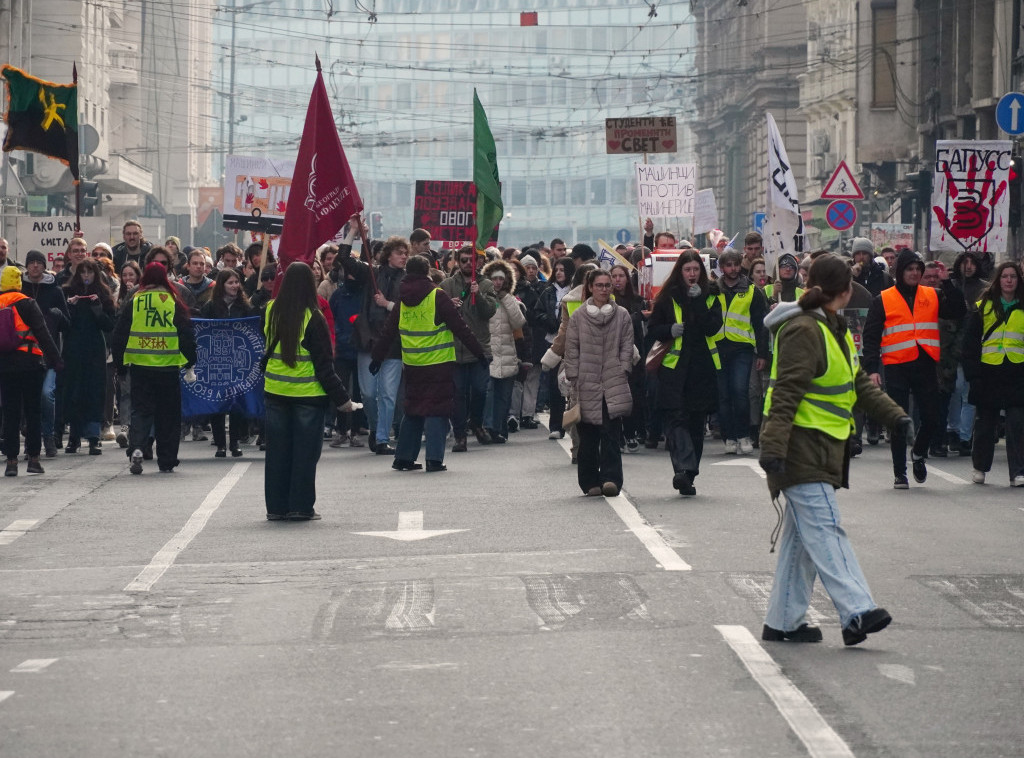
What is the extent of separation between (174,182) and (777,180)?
63.3 m

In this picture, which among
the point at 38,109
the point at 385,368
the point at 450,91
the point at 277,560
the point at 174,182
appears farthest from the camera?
the point at 450,91

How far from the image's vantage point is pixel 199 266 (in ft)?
65.8

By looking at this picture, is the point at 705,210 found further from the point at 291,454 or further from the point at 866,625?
the point at 866,625

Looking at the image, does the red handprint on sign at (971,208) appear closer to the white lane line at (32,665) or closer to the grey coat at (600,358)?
the grey coat at (600,358)

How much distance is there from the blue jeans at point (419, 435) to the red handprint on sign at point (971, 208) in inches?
318

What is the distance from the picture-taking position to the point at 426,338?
671 inches

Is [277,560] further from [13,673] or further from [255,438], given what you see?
[255,438]

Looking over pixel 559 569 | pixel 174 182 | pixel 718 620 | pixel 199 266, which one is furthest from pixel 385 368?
pixel 174 182

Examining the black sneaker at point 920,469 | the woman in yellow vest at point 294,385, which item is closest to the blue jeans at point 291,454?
the woman in yellow vest at point 294,385

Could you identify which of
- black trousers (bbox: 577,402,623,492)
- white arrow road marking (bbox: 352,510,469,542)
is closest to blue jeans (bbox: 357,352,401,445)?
black trousers (bbox: 577,402,623,492)

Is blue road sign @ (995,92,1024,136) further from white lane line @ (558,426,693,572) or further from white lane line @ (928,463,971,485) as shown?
white lane line @ (558,426,693,572)

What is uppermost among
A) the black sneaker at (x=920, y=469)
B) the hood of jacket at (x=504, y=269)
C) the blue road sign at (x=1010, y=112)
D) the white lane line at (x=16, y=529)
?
the blue road sign at (x=1010, y=112)

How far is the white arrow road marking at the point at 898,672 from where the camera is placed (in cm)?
766

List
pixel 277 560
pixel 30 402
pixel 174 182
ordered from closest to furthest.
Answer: pixel 277 560 < pixel 30 402 < pixel 174 182
